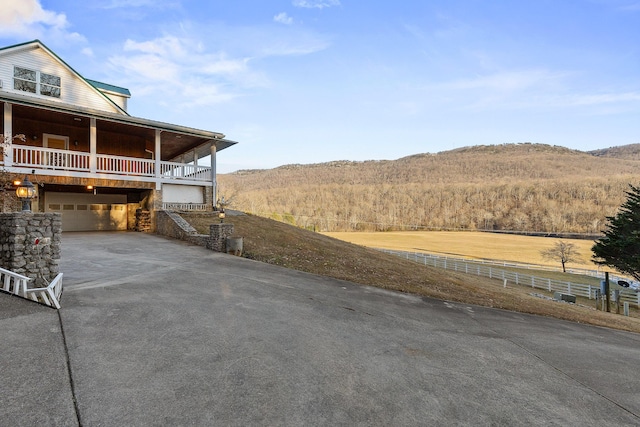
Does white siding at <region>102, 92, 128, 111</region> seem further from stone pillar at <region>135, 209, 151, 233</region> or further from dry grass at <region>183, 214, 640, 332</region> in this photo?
dry grass at <region>183, 214, 640, 332</region>

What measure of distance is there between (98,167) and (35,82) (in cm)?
572

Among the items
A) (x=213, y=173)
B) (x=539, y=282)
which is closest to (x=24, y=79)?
(x=213, y=173)

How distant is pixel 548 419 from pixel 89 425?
464 centimetres

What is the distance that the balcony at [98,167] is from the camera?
497 inches

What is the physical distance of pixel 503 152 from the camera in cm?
16988

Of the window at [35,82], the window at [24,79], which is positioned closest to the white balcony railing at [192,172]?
the window at [35,82]

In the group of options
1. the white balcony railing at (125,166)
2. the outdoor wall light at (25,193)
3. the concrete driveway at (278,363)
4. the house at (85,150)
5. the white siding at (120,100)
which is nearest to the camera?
the concrete driveway at (278,363)

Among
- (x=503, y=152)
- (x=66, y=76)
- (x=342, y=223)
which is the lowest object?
(x=342, y=223)

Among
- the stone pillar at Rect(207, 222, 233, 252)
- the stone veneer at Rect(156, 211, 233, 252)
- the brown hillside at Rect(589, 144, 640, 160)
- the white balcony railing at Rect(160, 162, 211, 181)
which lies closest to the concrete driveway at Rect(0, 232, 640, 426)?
the stone pillar at Rect(207, 222, 233, 252)

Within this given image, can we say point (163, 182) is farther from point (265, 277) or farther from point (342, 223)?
point (342, 223)

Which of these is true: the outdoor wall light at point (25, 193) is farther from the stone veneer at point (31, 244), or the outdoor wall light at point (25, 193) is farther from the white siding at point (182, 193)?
the white siding at point (182, 193)

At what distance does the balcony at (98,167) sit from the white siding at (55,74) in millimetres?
4020

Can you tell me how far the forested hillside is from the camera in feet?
298

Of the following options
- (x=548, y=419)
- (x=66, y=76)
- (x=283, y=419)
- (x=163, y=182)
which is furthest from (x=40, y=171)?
(x=548, y=419)
